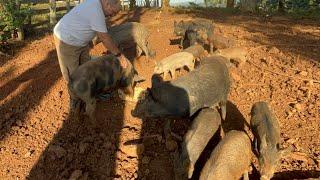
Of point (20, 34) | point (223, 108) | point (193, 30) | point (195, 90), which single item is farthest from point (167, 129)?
point (20, 34)

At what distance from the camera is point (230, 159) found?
6027 mm

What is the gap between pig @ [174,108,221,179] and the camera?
6.09 metres

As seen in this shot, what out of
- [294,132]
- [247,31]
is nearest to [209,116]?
[294,132]

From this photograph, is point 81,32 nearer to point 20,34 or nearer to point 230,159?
point 230,159

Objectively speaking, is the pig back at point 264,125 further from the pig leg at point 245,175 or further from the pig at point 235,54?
the pig at point 235,54

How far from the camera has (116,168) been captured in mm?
6695

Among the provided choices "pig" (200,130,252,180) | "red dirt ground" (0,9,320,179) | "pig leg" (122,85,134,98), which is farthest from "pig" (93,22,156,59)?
"pig" (200,130,252,180)

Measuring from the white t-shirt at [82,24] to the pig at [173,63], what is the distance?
2.42 meters

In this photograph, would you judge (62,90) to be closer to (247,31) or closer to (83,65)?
(83,65)

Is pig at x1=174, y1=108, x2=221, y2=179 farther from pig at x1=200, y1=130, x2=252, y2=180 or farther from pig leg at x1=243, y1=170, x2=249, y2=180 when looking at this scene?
pig leg at x1=243, y1=170, x2=249, y2=180

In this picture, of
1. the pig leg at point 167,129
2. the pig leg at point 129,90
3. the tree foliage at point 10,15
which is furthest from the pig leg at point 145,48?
the tree foliage at point 10,15

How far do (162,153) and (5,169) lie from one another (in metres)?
2.52

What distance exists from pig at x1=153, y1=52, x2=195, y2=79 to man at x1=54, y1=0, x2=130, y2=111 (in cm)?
204

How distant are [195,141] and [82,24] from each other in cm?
271
